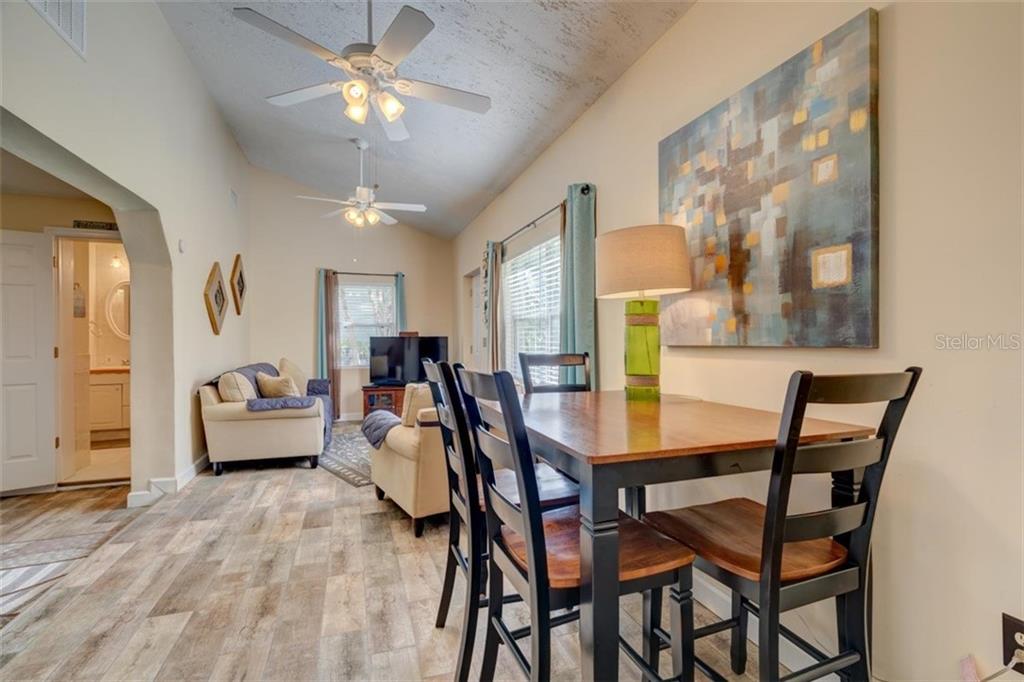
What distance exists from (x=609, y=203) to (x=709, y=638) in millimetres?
2264

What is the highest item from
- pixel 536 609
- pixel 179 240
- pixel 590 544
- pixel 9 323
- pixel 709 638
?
pixel 179 240

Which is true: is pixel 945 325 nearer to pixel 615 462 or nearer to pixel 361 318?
pixel 615 462

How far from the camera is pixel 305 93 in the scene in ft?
8.09

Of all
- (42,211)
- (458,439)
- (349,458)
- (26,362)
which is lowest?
(349,458)

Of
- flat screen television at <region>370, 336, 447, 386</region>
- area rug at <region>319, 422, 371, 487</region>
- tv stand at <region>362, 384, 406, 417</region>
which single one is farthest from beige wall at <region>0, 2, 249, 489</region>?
flat screen television at <region>370, 336, 447, 386</region>

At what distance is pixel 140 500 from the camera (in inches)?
126

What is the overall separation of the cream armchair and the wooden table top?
111 cm

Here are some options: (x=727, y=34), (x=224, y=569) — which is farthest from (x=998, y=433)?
(x=224, y=569)

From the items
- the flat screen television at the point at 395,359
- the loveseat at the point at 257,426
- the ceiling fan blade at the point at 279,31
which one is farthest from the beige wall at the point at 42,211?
the flat screen television at the point at 395,359

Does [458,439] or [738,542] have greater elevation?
[458,439]

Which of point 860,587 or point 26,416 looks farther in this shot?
point 26,416

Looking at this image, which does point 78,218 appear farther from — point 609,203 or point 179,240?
point 609,203

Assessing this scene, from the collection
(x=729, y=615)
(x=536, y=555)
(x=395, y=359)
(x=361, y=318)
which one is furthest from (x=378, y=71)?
(x=361, y=318)

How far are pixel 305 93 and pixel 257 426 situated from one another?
286 cm
